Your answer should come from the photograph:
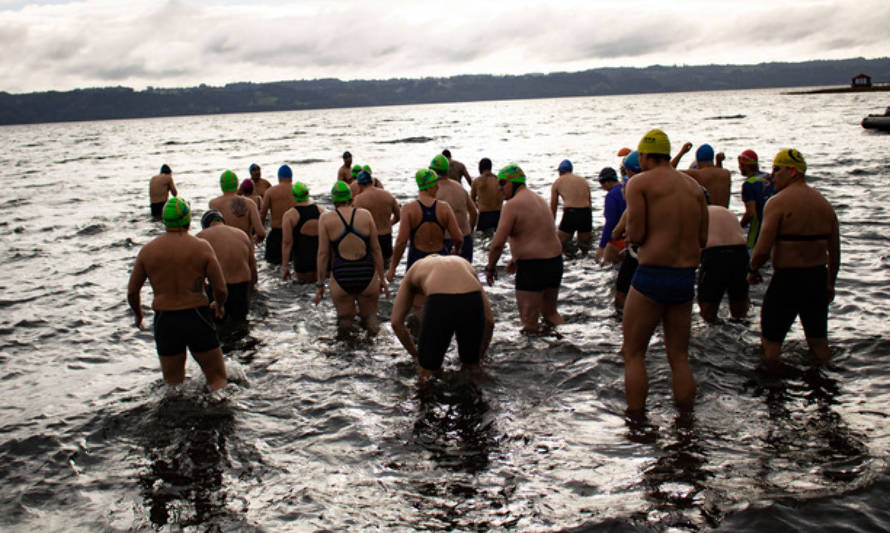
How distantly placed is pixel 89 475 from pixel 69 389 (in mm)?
2652

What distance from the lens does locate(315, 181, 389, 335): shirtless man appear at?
324 inches

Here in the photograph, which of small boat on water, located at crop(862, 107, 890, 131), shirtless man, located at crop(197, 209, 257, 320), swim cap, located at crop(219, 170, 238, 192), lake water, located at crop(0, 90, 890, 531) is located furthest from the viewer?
small boat on water, located at crop(862, 107, 890, 131)

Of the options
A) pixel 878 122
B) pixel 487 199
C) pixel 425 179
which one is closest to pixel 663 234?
pixel 425 179

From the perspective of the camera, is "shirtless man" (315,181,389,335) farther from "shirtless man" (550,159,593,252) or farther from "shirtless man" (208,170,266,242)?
"shirtless man" (550,159,593,252)

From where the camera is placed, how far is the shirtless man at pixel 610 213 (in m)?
9.73

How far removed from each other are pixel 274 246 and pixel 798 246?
32.0 ft

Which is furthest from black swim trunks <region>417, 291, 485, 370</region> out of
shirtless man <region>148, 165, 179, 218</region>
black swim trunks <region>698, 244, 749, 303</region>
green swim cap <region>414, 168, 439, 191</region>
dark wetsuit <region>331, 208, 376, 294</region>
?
shirtless man <region>148, 165, 179, 218</region>

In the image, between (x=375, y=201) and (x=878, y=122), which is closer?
(x=375, y=201)

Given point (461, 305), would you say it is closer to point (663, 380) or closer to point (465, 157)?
point (663, 380)

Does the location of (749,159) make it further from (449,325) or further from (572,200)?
(449,325)

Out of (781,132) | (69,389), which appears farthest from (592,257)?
(781,132)

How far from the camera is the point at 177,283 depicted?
6.12 m

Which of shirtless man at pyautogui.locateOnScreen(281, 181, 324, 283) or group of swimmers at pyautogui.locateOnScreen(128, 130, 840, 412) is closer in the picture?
group of swimmers at pyautogui.locateOnScreen(128, 130, 840, 412)

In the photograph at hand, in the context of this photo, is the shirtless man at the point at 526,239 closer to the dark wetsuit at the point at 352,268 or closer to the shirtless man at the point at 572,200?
the dark wetsuit at the point at 352,268
